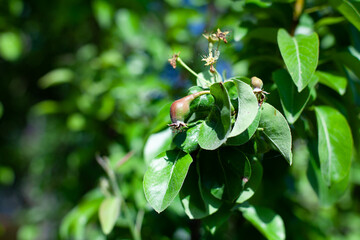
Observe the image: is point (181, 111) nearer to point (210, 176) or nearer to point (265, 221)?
point (210, 176)

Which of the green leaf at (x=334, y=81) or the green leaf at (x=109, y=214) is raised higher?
the green leaf at (x=334, y=81)

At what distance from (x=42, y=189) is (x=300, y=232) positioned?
5.40ft

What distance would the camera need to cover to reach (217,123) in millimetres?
565

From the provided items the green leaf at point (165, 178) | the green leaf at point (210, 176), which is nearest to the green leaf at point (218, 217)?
the green leaf at point (210, 176)

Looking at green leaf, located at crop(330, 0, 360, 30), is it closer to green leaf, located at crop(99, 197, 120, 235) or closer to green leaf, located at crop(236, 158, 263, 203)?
green leaf, located at crop(236, 158, 263, 203)

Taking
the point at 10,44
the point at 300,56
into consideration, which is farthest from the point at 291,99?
the point at 10,44

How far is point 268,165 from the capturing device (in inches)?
37.5

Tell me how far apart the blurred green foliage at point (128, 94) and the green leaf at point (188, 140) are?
0.19m

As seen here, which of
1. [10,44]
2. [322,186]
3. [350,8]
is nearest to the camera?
[350,8]

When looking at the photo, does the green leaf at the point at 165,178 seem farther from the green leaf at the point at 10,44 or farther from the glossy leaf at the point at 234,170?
the green leaf at the point at 10,44

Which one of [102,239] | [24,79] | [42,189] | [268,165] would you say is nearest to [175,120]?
[268,165]

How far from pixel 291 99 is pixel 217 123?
215 millimetres

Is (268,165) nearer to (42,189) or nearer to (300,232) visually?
(300,232)

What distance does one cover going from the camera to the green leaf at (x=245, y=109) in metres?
0.50
